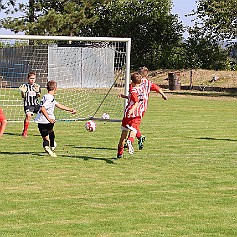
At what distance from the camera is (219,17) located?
46375mm

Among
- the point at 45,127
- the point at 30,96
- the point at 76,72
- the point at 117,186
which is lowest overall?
the point at 117,186

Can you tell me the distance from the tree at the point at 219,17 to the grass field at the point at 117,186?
2861 cm

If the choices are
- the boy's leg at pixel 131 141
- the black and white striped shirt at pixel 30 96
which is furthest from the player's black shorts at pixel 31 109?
the boy's leg at pixel 131 141

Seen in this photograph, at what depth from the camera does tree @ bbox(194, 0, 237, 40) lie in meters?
44.9

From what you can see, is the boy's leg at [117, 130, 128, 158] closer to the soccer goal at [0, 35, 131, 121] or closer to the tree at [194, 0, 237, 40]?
the soccer goal at [0, 35, 131, 121]

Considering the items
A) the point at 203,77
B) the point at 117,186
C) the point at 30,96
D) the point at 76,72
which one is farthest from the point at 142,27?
the point at 117,186

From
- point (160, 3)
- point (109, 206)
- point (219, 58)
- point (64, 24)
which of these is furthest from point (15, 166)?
point (160, 3)

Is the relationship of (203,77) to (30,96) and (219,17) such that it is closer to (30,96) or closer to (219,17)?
(219,17)

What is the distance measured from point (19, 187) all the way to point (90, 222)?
7.70ft

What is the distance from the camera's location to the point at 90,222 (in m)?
8.05

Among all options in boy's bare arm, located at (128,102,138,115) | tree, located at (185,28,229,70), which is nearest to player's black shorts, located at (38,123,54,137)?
boy's bare arm, located at (128,102,138,115)

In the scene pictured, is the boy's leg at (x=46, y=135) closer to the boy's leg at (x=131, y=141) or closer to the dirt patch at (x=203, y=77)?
the boy's leg at (x=131, y=141)

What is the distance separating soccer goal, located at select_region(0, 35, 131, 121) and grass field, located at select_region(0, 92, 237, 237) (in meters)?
3.73

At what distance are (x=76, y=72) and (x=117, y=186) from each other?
20.2 m
